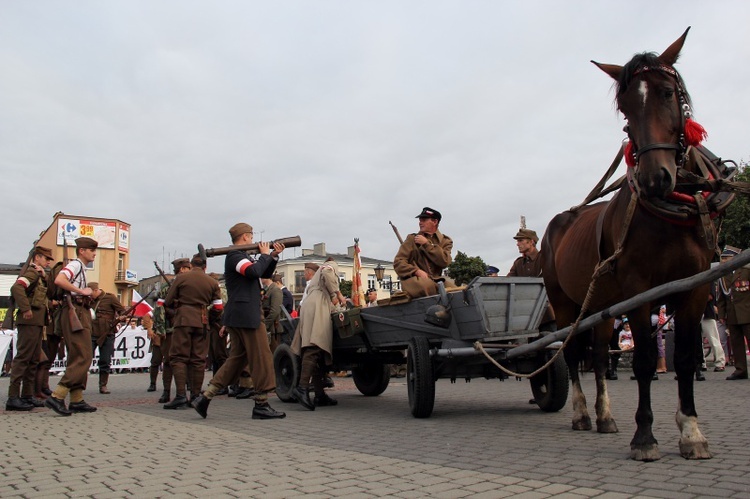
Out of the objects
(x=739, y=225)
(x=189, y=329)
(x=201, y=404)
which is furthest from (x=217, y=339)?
(x=739, y=225)

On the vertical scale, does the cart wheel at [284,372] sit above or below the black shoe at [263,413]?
above

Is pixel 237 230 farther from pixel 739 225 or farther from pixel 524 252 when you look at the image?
pixel 739 225

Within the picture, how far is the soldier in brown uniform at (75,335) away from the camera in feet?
27.0

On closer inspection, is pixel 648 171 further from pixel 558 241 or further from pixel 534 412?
pixel 534 412

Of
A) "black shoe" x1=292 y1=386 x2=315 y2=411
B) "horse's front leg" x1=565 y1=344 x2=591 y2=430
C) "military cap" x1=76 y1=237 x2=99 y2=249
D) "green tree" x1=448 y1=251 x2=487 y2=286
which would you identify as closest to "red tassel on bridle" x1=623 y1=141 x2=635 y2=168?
"horse's front leg" x1=565 y1=344 x2=591 y2=430

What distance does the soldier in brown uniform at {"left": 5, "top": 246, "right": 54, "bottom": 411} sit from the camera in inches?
360

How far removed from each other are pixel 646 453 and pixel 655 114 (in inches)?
92.2

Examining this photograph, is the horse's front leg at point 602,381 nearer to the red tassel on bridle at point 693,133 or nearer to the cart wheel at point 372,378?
the red tassel on bridle at point 693,133

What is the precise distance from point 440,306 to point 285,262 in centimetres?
9182

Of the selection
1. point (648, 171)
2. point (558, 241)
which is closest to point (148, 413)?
point (558, 241)

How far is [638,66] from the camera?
177 inches

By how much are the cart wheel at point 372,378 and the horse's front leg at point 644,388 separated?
5951 millimetres

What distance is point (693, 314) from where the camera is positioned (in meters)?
4.62

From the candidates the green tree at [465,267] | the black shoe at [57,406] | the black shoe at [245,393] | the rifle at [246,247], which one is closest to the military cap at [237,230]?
the rifle at [246,247]
